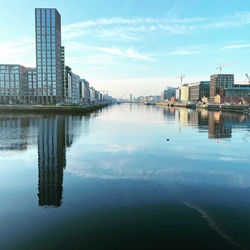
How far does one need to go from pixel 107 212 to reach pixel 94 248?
3.62 metres

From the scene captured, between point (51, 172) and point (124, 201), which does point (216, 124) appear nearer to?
point (51, 172)

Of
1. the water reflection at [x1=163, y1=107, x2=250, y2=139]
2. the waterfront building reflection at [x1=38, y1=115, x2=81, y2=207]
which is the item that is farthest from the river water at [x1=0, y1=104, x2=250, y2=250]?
the water reflection at [x1=163, y1=107, x2=250, y2=139]

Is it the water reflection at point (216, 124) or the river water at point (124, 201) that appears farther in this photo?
the water reflection at point (216, 124)

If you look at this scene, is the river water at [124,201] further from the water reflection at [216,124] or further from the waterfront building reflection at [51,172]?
the water reflection at [216,124]

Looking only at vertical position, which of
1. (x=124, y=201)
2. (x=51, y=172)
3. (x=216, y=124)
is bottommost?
(x=124, y=201)

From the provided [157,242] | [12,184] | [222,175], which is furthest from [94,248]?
[222,175]

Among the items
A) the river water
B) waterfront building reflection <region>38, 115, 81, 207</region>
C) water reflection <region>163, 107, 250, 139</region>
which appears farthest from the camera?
water reflection <region>163, 107, 250, 139</region>

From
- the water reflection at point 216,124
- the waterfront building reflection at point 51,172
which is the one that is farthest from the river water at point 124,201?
the water reflection at point 216,124

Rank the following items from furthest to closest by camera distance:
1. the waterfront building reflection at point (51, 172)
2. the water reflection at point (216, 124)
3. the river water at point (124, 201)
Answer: the water reflection at point (216, 124) < the waterfront building reflection at point (51, 172) < the river water at point (124, 201)

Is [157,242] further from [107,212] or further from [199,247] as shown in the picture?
[107,212]

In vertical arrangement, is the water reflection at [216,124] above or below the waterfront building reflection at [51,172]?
above

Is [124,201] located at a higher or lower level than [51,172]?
lower

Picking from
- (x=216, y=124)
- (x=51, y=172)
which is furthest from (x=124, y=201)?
(x=216, y=124)

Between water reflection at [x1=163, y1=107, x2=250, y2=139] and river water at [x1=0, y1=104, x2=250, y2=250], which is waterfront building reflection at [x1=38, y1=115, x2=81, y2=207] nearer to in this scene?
river water at [x1=0, y1=104, x2=250, y2=250]
